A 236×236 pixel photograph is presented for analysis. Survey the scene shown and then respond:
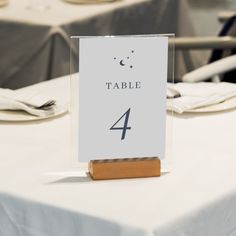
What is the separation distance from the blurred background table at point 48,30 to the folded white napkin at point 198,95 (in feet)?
3.49

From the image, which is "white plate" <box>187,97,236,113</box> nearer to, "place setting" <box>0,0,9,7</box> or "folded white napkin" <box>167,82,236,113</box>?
"folded white napkin" <box>167,82,236,113</box>

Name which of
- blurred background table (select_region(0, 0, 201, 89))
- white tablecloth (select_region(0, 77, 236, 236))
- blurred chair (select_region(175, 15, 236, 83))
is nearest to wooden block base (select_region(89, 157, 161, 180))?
white tablecloth (select_region(0, 77, 236, 236))

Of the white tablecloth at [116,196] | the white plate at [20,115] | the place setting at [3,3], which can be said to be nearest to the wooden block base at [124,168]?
the white tablecloth at [116,196]

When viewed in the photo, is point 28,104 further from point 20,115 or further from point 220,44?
point 220,44

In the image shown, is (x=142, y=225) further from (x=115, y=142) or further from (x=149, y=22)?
(x=149, y=22)

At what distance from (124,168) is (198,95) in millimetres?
440

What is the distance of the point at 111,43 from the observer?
1.24 m

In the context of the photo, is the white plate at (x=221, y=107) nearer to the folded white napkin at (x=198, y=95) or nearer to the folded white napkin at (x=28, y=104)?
the folded white napkin at (x=198, y=95)

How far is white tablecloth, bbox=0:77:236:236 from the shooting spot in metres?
1.16

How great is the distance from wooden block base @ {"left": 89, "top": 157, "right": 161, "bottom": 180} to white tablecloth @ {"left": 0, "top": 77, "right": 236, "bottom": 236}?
0.04ft

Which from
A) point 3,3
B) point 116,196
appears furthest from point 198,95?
point 3,3

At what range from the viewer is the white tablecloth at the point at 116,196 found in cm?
116

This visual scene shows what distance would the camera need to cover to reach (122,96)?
125cm

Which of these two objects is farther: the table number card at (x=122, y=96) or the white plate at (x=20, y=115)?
the white plate at (x=20, y=115)
